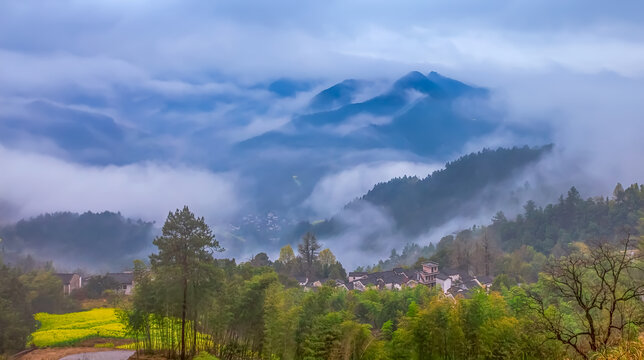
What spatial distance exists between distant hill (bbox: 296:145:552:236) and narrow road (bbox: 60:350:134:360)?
137892mm

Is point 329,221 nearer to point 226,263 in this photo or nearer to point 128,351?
point 226,263

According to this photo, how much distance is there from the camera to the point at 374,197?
18375cm

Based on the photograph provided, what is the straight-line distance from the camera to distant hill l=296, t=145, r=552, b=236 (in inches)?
6619

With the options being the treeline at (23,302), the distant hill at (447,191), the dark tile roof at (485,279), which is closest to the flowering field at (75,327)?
the treeline at (23,302)

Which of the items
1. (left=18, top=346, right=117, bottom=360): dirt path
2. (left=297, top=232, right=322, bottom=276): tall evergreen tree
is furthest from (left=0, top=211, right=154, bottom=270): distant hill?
(left=18, top=346, right=117, bottom=360): dirt path

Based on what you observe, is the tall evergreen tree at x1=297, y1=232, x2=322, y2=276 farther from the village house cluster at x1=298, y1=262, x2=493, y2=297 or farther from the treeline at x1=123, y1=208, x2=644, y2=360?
the treeline at x1=123, y1=208, x2=644, y2=360

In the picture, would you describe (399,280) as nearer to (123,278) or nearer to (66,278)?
(123,278)

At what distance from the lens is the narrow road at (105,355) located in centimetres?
3409

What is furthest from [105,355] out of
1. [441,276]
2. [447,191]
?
[447,191]

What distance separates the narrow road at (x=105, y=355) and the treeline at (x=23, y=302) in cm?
597

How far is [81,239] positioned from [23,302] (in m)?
113

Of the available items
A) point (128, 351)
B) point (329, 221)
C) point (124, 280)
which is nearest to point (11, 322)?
point (128, 351)

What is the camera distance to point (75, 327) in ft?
152

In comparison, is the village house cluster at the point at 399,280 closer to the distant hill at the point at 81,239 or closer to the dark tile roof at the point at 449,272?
the dark tile roof at the point at 449,272
